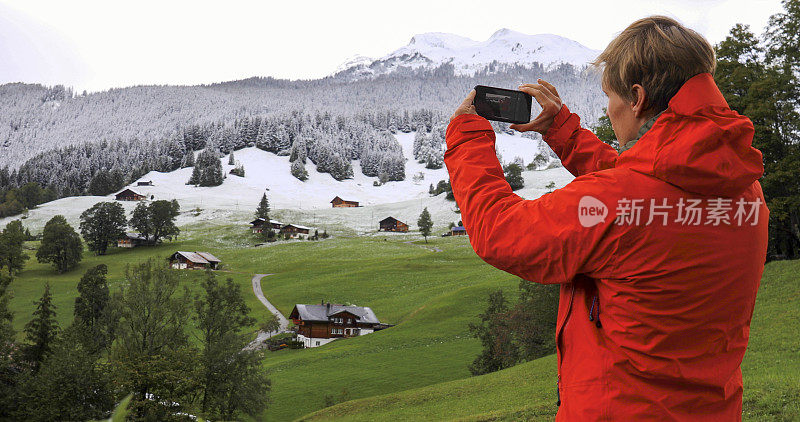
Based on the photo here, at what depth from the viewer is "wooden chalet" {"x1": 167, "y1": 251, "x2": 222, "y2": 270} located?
9038 centimetres

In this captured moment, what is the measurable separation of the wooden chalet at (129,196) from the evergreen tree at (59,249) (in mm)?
72153

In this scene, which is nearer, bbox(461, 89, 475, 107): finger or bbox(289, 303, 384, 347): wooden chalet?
bbox(461, 89, 475, 107): finger

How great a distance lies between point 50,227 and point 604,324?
109 metres

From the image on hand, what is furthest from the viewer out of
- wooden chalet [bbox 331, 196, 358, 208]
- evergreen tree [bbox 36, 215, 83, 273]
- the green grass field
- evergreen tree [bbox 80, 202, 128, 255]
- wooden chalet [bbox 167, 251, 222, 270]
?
wooden chalet [bbox 331, 196, 358, 208]

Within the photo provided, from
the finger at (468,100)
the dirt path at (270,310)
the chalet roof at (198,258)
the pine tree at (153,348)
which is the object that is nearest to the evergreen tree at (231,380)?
the pine tree at (153,348)

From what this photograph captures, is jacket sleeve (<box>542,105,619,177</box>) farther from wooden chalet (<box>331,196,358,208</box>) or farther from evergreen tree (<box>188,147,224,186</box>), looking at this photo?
evergreen tree (<box>188,147,224,186</box>)

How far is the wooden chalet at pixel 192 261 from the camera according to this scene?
9038cm

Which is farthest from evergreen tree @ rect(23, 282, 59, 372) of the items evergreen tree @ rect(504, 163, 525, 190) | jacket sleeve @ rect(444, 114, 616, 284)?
evergreen tree @ rect(504, 163, 525, 190)

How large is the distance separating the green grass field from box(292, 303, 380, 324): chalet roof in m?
1.98

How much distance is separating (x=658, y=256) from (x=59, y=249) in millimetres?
105271

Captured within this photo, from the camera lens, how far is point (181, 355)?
35156 millimetres

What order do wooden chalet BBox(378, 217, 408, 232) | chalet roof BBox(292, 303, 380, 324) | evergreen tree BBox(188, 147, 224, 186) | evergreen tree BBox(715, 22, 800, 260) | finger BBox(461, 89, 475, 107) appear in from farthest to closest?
1. evergreen tree BBox(188, 147, 224, 186)
2. wooden chalet BBox(378, 217, 408, 232)
3. chalet roof BBox(292, 303, 380, 324)
4. evergreen tree BBox(715, 22, 800, 260)
5. finger BBox(461, 89, 475, 107)

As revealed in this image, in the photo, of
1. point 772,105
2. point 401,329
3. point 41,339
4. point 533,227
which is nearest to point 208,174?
point 401,329

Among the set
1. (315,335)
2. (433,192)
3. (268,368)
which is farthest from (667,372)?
(433,192)
